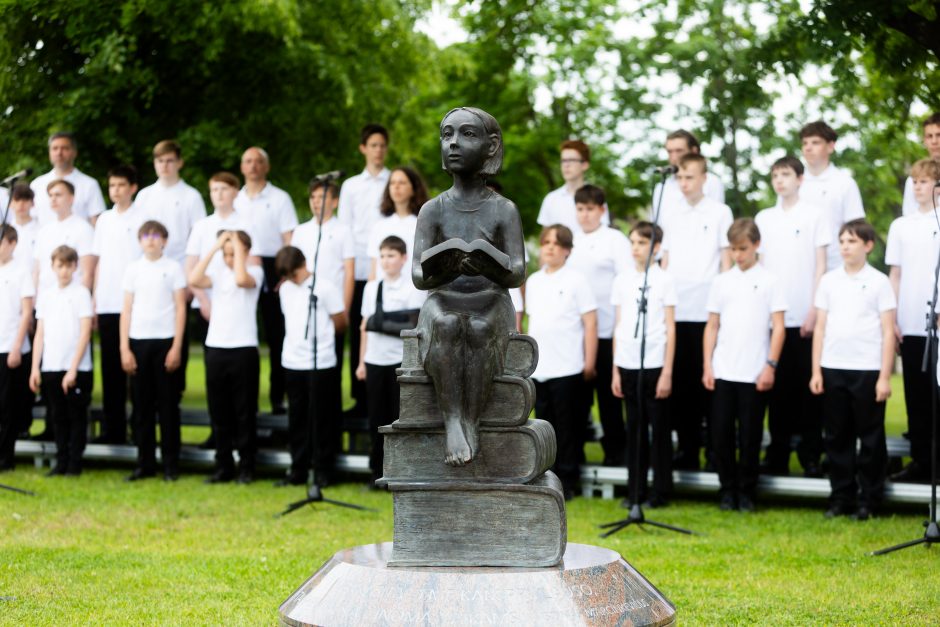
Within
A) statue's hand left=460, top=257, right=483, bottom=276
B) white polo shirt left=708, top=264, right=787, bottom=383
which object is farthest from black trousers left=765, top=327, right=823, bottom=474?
statue's hand left=460, top=257, right=483, bottom=276

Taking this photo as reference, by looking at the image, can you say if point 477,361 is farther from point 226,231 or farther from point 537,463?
point 226,231

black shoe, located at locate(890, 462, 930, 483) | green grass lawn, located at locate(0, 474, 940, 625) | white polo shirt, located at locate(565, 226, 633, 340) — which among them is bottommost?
green grass lawn, located at locate(0, 474, 940, 625)

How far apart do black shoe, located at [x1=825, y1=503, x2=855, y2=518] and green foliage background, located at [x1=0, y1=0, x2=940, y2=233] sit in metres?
3.45

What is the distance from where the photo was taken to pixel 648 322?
10.1 metres

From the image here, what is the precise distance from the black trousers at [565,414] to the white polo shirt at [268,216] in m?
3.20

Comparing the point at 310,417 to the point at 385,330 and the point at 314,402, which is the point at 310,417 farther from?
the point at 385,330

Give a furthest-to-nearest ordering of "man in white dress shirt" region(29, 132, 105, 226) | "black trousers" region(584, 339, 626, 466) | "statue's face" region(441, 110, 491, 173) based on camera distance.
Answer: "man in white dress shirt" region(29, 132, 105, 226) → "black trousers" region(584, 339, 626, 466) → "statue's face" region(441, 110, 491, 173)

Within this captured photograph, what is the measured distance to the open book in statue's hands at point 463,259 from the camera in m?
6.11

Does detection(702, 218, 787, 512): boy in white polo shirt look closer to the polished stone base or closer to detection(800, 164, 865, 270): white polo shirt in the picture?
detection(800, 164, 865, 270): white polo shirt

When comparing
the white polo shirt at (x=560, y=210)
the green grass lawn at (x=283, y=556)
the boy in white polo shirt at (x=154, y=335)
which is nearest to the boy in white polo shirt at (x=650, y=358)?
the green grass lawn at (x=283, y=556)

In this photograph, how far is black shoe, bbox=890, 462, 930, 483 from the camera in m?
9.88

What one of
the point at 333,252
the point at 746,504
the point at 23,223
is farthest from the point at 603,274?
the point at 23,223

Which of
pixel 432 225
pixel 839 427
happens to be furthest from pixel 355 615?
pixel 839 427

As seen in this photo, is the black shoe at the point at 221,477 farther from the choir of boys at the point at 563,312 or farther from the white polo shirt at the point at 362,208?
the white polo shirt at the point at 362,208
